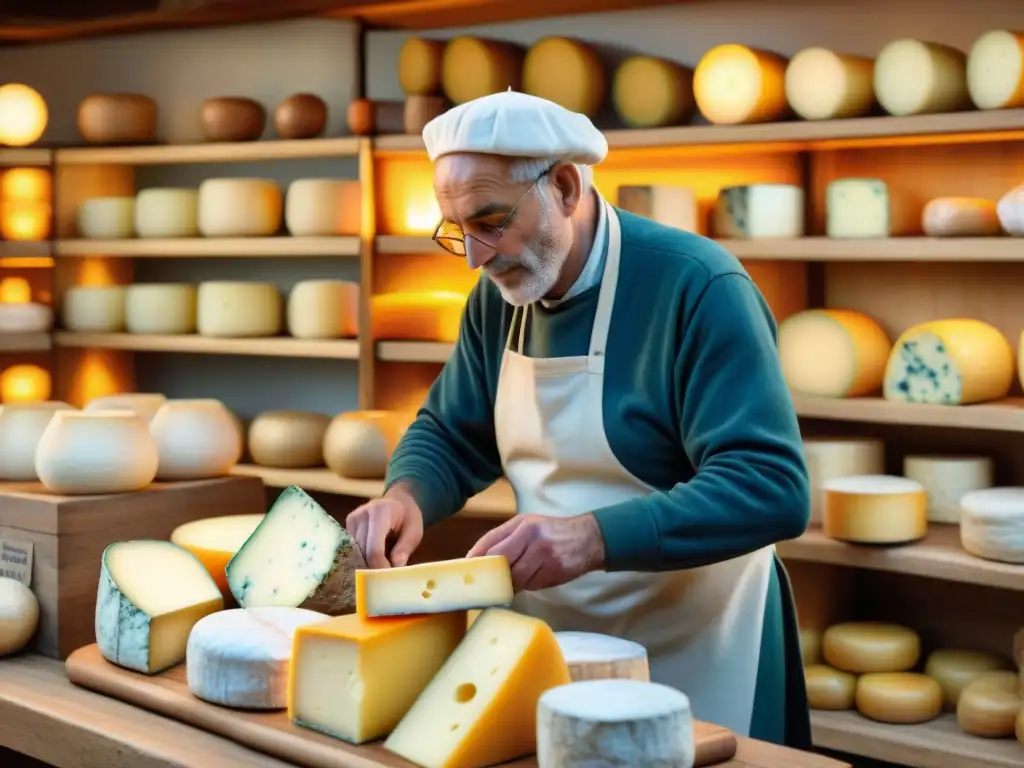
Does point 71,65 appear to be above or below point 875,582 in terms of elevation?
above

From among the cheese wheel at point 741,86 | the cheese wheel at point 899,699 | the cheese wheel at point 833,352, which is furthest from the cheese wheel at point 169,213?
the cheese wheel at point 899,699

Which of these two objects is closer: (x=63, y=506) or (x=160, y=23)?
(x=63, y=506)

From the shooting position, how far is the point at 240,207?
3.93 meters

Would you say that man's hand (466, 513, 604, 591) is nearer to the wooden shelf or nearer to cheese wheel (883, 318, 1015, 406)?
cheese wheel (883, 318, 1015, 406)

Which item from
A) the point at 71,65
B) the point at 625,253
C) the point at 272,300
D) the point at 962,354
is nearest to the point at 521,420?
the point at 625,253

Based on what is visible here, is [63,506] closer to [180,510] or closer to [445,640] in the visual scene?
[180,510]

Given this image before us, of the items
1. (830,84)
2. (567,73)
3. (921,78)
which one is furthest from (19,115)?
(921,78)

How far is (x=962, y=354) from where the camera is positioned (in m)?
2.90

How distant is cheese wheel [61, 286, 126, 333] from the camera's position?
4.20 metres

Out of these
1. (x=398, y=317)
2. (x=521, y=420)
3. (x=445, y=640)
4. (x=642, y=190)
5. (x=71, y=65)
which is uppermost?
(x=71, y=65)

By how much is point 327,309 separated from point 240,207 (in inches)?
16.0

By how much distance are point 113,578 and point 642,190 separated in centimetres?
182

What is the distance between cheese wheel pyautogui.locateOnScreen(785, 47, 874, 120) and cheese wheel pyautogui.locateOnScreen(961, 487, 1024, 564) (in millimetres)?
896

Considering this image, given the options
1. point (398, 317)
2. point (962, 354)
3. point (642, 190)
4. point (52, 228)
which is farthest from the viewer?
point (52, 228)
